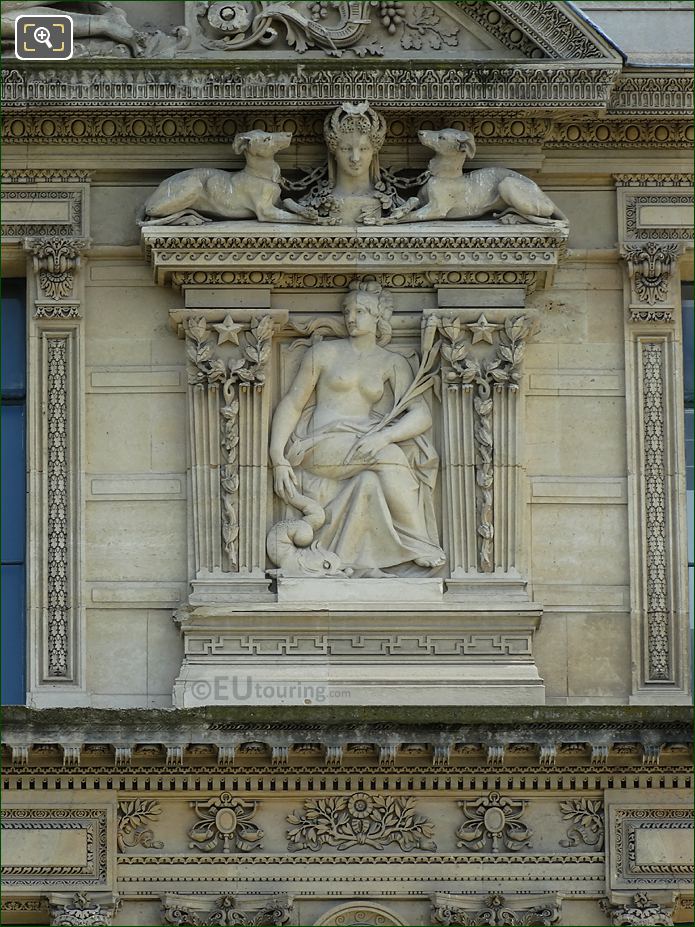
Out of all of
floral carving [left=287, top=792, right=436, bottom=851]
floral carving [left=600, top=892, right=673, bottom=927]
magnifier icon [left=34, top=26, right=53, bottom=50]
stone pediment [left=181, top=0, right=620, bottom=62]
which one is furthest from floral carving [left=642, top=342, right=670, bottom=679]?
magnifier icon [left=34, top=26, right=53, bottom=50]

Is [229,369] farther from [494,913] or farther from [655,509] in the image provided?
[494,913]

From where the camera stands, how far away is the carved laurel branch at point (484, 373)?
21750 mm

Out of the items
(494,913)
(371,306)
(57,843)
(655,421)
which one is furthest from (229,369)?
(494,913)

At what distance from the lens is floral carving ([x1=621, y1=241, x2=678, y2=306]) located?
2225 centimetres

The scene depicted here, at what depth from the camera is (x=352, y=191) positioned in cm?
2209

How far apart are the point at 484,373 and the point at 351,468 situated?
1.01m

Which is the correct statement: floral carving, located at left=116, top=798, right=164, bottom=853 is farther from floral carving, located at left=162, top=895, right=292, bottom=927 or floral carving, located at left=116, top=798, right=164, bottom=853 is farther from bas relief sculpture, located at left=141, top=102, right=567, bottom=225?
bas relief sculpture, located at left=141, top=102, right=567, bottom=225

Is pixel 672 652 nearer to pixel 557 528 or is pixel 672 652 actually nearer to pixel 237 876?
pixel 557 528

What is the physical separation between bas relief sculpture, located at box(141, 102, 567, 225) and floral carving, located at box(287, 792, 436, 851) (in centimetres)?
357

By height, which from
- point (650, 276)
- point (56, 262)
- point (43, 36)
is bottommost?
point (650, 276)

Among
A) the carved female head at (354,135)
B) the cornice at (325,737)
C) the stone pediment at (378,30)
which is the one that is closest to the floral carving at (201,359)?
the carved female head at (354,135)

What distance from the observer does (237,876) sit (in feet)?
69.3

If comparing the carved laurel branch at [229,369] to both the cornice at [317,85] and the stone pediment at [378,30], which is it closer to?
the cornice at [317,85]

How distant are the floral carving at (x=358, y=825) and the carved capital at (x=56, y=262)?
3.57m
